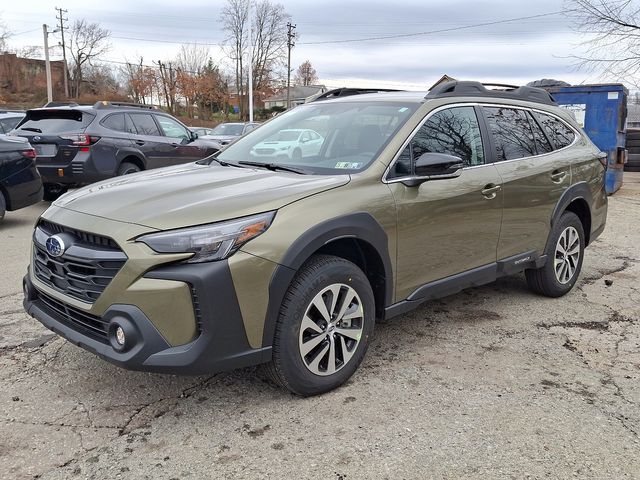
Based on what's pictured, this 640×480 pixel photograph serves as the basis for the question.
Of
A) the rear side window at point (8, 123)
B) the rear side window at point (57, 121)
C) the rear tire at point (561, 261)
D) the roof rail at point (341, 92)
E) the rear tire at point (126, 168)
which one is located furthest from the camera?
the rear side window at point (8, 123)

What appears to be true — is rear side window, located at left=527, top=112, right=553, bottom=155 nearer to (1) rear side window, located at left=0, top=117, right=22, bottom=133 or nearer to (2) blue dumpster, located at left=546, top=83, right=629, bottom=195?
(2) blue dumpster, located at left=546, top=83, right=629, bottom=195

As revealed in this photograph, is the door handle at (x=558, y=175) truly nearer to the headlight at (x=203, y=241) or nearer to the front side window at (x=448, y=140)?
the front side window at (x=448, y=140)

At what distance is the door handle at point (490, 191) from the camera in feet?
13.2

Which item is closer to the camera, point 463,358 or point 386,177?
point 386,177

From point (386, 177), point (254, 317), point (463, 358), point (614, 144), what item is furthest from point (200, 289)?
point (614, 144)

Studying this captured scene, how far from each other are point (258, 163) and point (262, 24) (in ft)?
191

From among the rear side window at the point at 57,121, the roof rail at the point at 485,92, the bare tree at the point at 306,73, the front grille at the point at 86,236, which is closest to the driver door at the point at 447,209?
the roof rail at the point at 485,92

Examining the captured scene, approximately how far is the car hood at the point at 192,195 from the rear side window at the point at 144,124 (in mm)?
6823

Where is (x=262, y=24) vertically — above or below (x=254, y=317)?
above

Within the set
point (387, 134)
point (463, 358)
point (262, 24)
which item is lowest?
point (463, 358)

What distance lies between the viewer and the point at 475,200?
3.96 metres

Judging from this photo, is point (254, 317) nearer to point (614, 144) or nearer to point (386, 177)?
point (386, 177)

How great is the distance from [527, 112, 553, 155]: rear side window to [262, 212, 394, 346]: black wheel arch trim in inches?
84.7

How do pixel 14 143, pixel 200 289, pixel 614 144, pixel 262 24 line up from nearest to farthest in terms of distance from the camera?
pixel 200 289 → pixel 14 143 → pixel 614 144 → pixel 262 24
